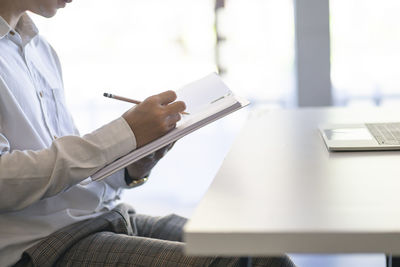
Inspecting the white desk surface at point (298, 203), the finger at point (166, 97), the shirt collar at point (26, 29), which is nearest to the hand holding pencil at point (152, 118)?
the finger at point (166, 97)

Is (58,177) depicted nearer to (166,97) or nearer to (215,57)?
(166,97)

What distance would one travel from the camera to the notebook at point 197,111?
3.38ft

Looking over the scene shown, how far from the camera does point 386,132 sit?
127cm

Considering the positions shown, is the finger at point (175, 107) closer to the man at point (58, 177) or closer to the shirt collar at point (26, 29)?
the man at point (58, 177)

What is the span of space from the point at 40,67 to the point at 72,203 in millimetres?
349

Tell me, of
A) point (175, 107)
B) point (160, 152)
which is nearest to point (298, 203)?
point (175, 107)

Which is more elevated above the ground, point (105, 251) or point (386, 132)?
point (386, 132)

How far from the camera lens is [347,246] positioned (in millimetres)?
640

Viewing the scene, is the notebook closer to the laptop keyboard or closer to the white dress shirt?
the white dress shirt

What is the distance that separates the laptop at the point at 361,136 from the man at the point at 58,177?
256 millimetres

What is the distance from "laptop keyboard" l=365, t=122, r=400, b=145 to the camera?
116 centimetres

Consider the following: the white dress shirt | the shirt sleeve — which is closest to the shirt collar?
the white dress shirt

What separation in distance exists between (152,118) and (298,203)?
0.37 m

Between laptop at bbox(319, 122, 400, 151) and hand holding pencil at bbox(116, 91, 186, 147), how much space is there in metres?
0.31
